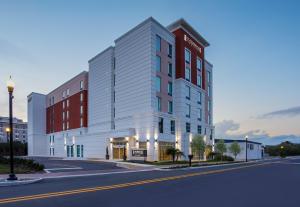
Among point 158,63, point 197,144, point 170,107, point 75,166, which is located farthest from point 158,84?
point 75,166

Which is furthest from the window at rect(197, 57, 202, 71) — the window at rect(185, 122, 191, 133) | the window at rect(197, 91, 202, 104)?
the window at rect(185, 122, 191, 133)

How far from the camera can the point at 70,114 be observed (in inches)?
2702

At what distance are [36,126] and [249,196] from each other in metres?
78.2

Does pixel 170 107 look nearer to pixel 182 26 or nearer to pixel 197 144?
pixel 197 144

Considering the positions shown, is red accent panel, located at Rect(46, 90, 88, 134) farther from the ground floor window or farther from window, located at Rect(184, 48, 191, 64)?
window, located at Rect(184, 48, 191, 64)

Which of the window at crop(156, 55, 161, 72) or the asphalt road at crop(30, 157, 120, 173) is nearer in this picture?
the asphalt road at crop(30, 157, 120, 173)

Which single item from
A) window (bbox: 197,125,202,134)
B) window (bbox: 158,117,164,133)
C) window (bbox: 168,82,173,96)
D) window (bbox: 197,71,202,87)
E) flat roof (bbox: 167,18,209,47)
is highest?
flat roof (bbox: 167,18,209,47)

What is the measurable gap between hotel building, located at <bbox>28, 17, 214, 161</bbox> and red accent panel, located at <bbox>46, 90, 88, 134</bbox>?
44cm

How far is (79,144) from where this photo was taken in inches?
2301

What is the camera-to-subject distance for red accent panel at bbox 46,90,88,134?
62719 millimetres

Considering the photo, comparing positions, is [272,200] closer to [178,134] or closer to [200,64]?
[178,134]

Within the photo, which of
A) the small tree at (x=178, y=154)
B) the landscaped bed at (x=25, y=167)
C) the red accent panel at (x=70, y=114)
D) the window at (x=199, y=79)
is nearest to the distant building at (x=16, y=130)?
the red accent panel at (x=70, y=114)

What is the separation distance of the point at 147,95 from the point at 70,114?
102ft

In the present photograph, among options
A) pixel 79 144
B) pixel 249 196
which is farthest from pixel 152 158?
pixel 249 196
